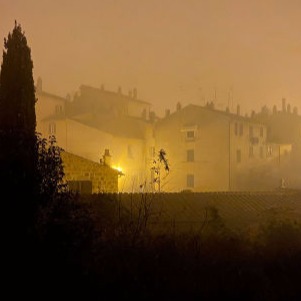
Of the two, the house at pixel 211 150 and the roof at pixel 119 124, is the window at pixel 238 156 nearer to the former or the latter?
the house at pixel 211 150

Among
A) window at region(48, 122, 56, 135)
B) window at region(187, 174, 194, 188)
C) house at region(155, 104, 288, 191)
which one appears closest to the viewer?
house at region(155, 104, 288, 191)

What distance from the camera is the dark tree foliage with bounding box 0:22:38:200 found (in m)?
8.80

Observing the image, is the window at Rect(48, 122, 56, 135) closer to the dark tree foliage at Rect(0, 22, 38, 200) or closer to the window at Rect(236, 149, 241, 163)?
the window at Rect(236, 149, 241, 163)

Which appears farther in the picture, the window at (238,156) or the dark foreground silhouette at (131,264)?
the window at (238,156)

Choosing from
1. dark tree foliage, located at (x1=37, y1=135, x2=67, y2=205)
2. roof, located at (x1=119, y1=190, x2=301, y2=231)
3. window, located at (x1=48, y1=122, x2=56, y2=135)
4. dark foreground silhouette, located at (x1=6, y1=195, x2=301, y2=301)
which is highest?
window, located at (x1=48, y1=122, x2=56, y2=135)

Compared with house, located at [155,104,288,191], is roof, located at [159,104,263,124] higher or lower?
higher

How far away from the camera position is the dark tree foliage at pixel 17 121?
880cm

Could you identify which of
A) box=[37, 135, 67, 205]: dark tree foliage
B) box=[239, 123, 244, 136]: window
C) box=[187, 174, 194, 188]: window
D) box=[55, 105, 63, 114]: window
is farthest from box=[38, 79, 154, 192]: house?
box=[37, 135, 67, 205]: dark tree foliage

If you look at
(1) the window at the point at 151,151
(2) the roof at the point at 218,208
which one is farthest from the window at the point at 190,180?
(2) the roof at the point at 218,208

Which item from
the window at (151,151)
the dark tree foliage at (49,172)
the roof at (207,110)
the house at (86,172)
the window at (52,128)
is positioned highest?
the roof at (207,110)

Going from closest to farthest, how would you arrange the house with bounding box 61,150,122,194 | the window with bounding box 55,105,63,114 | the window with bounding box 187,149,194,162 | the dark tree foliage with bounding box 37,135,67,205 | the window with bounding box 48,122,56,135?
the dark tree foliage with bounding box 37,135,67,205
the house with bounding box 61,150,122,194
the window with bounding box 187,149,194,162
the window with bounding box 48,122,56,135
the window with bounding box 55,105,63,114

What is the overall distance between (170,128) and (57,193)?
42.1 m

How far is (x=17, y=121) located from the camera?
13453 millimetres

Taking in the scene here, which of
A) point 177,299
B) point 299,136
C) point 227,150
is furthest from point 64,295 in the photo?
point 299,136
